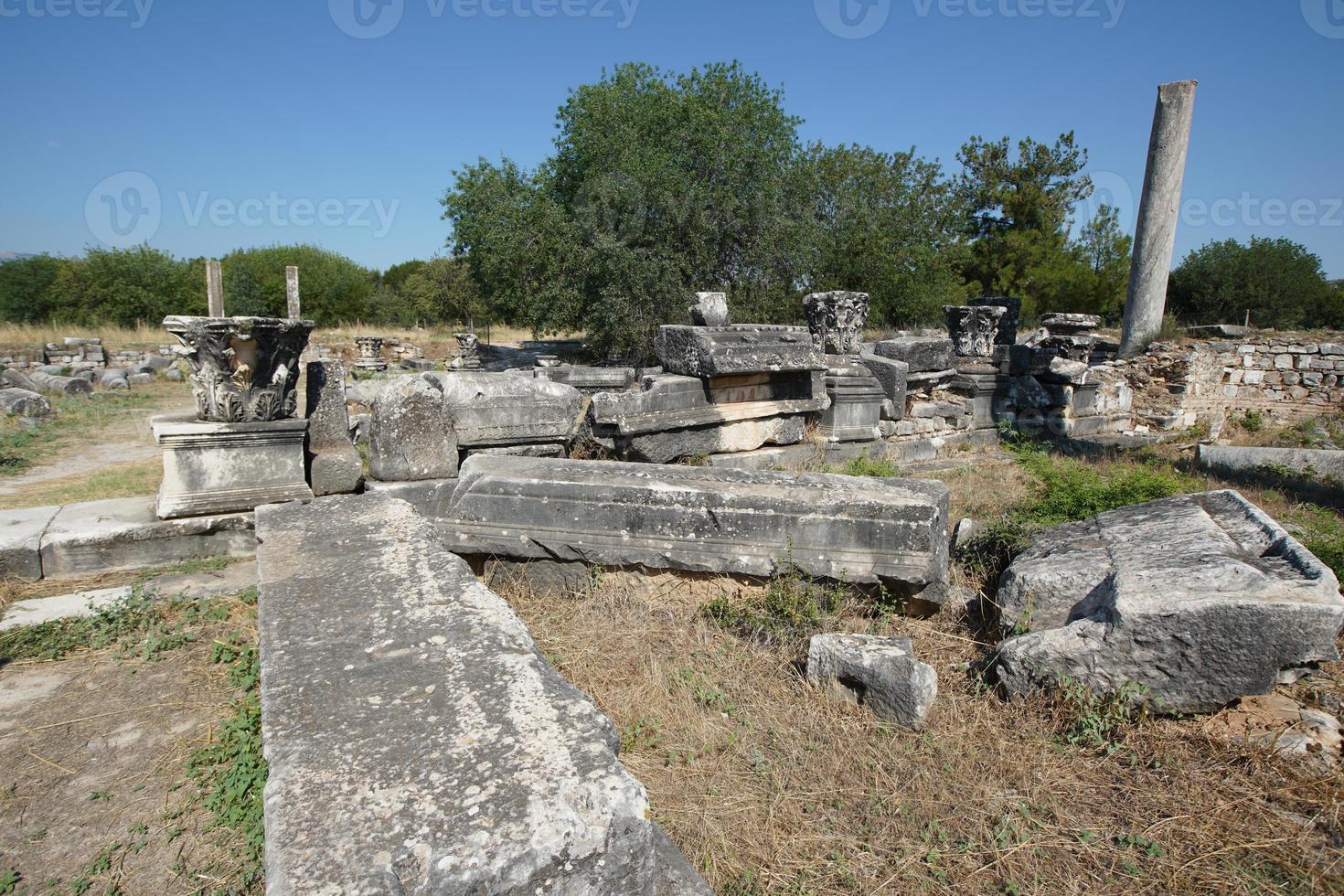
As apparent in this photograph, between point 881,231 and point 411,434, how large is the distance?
17641 millimetres

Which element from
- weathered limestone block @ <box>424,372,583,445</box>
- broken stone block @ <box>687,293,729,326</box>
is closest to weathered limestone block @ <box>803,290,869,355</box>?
broken stone block @ <box>687,293,729,326</box>

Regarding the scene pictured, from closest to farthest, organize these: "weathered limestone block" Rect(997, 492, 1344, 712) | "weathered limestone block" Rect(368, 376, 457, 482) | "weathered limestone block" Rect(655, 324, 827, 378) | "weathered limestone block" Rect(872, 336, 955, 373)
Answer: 1. "weathered limestone block" Rect(997, 492, 1344, 712)
2. "weathered limestone block" Rect(368, 376, 457, 482)
3. "weathered limestone block" Rect(655, 324, 827, 378)
4. "weathered limestone block" Rect(872, 336, 955, 373)

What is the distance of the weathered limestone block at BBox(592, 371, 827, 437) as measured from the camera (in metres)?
5.20

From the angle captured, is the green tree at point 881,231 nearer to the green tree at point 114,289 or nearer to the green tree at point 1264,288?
the green tree at point 1264,288

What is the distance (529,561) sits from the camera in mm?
3676

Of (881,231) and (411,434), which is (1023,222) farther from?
(411,434)

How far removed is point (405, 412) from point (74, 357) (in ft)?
66.1

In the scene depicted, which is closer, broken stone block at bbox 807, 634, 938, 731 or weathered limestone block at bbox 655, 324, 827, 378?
broken stone block at bbox 807, 634, 938, 731

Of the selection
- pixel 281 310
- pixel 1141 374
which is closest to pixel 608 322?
pixel 1141 374

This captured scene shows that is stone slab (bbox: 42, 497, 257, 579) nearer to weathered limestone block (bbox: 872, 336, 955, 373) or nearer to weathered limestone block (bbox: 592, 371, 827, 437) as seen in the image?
weathered limestone block (bbox: 592, 371, 827, 437)

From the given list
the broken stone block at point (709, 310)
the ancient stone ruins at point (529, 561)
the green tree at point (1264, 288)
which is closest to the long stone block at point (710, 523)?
the ancient stone ruins at point (529, 561)

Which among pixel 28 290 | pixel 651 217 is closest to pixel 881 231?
pixel 651 217

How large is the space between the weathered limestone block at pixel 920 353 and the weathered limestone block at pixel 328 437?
5.74 metres

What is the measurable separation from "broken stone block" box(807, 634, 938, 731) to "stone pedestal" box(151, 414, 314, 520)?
2900mm
